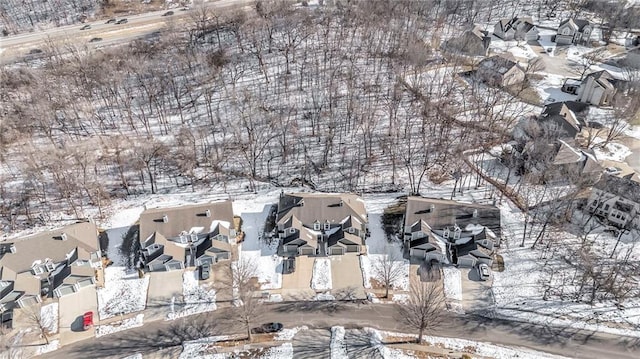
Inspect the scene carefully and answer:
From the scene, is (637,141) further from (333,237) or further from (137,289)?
(137,289)

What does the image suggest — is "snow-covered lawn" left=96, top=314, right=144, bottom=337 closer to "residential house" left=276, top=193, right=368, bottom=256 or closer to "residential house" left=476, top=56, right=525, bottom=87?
"residential house" left=276, top=193, right=368, bottom=256

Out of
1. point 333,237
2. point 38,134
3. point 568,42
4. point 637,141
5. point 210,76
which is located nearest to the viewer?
point 333,237

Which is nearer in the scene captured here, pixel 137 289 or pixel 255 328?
pixel 255 328

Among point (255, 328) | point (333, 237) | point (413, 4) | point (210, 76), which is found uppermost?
point (413, 4)

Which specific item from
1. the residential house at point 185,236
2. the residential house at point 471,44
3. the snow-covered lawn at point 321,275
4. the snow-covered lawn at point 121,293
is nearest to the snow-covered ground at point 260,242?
the residential house at point 185,236

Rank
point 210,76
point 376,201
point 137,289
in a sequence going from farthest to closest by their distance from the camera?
1. point 210,76
2. point 376,201
3. point 137,289

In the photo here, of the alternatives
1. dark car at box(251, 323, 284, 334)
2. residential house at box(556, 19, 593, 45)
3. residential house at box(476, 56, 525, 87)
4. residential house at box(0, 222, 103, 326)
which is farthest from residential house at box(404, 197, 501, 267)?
residential house at box(556, 19, 593, 45)

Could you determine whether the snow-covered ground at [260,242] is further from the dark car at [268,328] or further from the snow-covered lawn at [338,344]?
the snow-covered lawn at [338,344]

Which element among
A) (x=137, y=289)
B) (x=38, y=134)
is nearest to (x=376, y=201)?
(x=137, y=289)
